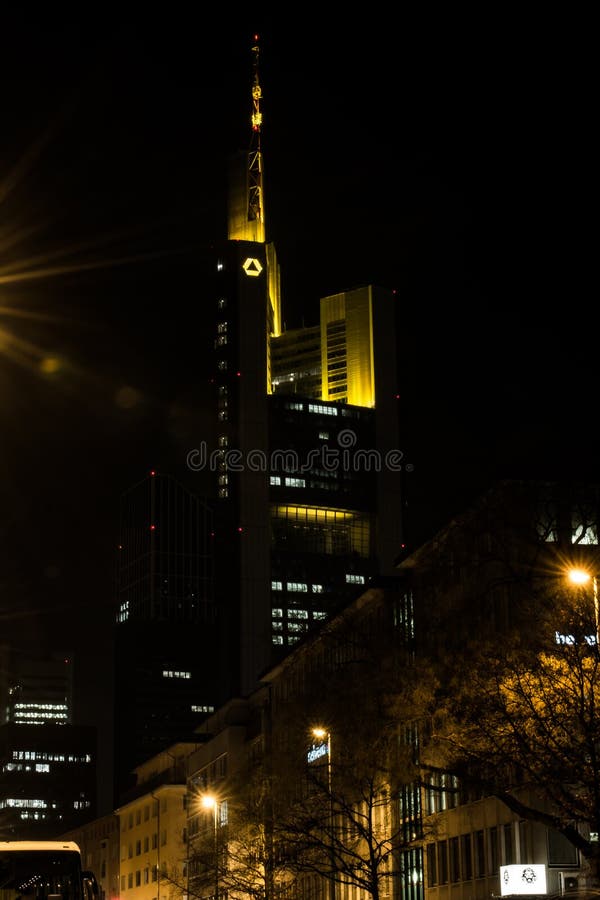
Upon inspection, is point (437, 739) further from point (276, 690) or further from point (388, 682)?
point (276, 690)

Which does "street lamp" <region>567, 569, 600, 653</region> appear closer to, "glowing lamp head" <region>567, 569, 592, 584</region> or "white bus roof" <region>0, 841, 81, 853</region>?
"glowing lamp head" <region>567, 569, 592, 584</region>

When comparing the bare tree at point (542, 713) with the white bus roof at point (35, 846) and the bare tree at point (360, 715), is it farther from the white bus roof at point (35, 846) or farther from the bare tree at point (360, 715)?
the white bus roof at point (35, 846)

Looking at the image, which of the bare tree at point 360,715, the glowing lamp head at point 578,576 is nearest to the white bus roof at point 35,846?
the bare tree at point 360,715

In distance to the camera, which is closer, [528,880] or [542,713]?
[542,713]

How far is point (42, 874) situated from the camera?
44.7m

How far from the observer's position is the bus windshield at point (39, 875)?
145 feet

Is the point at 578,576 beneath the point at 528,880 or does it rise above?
above

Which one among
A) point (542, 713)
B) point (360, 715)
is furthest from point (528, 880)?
point (542, 713)

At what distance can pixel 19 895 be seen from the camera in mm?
44156

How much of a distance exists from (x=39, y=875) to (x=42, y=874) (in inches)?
3.5

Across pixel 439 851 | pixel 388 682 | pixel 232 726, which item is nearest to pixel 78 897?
pixel 388 682

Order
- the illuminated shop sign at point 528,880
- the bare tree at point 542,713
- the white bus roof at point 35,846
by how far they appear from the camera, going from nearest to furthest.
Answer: the bare tree at point 542,713 → the white bus roof at point 35,846 → the illuminated shop sign at point 528,880

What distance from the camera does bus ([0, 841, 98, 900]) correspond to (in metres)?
44.2

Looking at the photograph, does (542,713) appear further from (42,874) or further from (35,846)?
(35,846)
